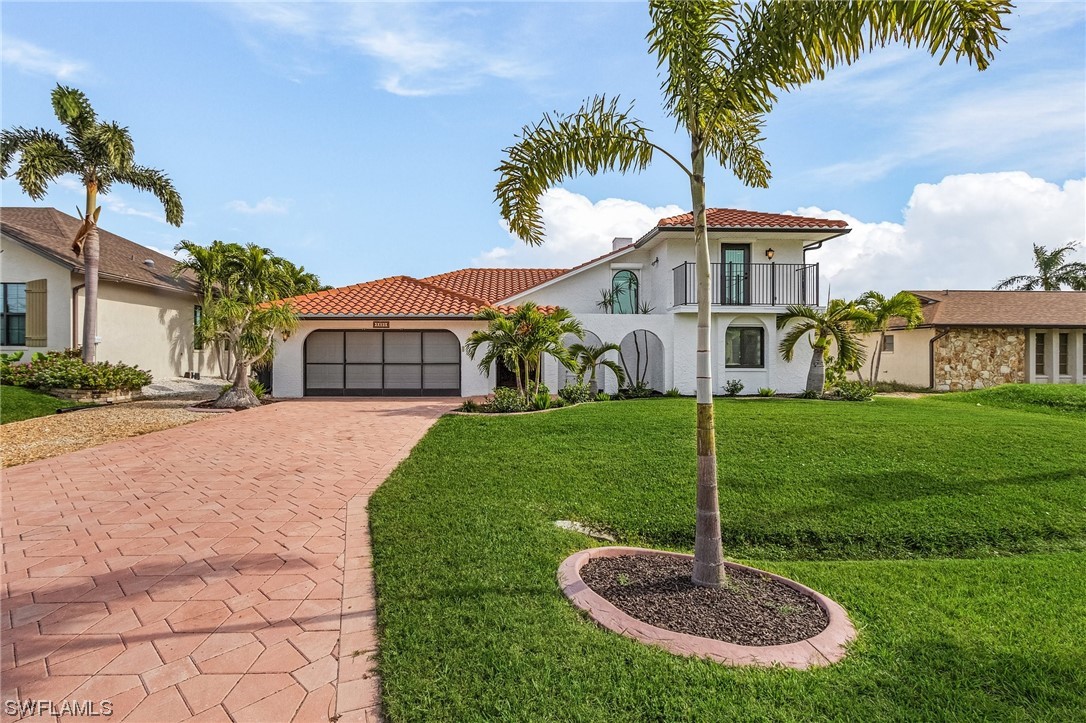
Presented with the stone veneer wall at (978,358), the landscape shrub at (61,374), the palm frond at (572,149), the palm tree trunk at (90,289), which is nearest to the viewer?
the palm frond at (572,149)

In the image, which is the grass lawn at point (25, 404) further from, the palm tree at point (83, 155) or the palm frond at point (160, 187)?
the palm frond at point (160, 187)

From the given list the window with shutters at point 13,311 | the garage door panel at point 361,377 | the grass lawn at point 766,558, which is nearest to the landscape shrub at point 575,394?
the grass lawn at point 766,558

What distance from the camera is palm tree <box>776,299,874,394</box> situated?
15367mm

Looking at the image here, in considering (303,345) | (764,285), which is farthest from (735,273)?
(303,345)

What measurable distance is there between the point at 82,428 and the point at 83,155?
33.3ft

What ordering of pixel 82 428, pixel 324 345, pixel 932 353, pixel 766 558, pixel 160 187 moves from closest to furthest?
1. pixel 766 558
2. pixel 82 428
3. pixel 160 187
4. pixel 324 345
5. pixel 932 353

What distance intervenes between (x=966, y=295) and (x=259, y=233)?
28.6 meters

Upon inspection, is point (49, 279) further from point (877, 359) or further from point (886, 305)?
point (877, 359)

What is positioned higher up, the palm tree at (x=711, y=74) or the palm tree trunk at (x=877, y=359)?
the palm tree at (x=711, y=74)

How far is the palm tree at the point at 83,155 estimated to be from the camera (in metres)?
15.3

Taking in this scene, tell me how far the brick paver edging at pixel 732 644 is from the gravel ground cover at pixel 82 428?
970 cm

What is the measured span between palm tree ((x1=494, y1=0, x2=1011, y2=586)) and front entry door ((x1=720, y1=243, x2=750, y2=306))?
44.0ft

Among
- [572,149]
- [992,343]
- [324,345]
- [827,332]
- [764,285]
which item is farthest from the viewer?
[992,343]

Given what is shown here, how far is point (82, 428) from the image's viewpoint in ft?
36.4
